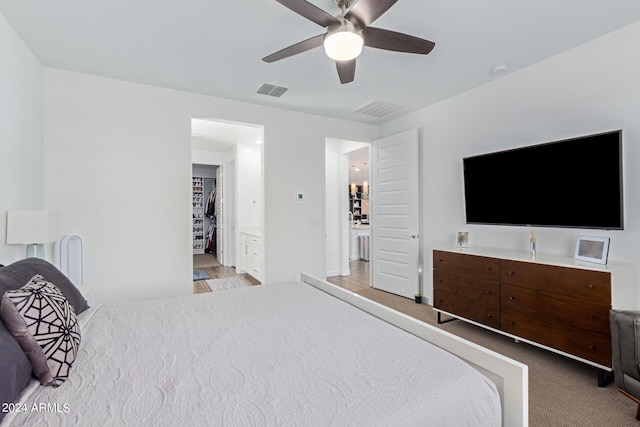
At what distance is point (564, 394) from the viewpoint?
6.79ft

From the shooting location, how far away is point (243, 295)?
221 cm

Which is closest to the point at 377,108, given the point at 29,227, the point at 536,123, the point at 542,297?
the point at 536,123

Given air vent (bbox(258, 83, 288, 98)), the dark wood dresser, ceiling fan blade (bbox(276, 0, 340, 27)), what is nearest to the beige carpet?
the dark wood dresser

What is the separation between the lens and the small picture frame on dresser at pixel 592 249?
7.51 feet

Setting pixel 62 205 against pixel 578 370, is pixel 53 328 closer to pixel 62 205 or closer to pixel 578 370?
pixel 62 205

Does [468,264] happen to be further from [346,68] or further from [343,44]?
[343,44]

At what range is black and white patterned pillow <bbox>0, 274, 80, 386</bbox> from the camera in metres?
1.08

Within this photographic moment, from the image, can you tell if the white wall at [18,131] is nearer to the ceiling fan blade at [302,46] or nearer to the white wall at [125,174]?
the white wall at [125,174]

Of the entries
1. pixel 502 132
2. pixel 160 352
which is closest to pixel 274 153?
pixel 502 132

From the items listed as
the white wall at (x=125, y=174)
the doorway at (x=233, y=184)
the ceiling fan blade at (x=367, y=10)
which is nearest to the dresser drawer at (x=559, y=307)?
the ceiling fan blade at (x=367, y=10)

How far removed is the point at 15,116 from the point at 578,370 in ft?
15.3

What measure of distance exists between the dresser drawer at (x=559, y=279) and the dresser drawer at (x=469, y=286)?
0.16 m

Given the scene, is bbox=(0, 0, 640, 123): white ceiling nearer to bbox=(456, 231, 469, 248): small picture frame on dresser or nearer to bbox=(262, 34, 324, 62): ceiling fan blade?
bbox=(262, 34, 324, 62): ceiling fan blade

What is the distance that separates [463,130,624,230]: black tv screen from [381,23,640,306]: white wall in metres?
0.16
